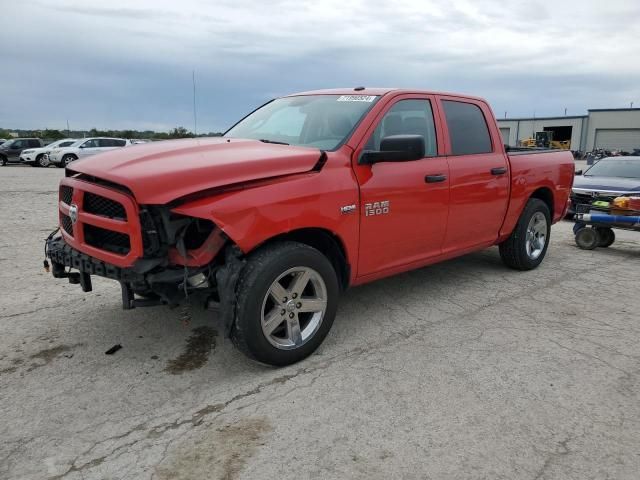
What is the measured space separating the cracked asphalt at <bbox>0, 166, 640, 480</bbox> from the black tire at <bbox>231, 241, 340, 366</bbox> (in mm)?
147

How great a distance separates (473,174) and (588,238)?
3.79 metres

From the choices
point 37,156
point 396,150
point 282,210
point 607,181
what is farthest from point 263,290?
point 37,156

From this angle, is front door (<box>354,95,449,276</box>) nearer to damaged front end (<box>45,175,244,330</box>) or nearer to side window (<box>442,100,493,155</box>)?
side window (<box>442,100,493,155</box>)

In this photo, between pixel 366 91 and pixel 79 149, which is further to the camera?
pixel 79 149

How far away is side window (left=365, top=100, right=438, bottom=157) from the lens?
13.3 ft

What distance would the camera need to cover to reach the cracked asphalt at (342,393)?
252 centimetres

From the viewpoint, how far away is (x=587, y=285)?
5.59 m

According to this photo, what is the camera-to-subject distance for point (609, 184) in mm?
9383

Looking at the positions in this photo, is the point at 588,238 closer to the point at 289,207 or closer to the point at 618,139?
the point at 289,207

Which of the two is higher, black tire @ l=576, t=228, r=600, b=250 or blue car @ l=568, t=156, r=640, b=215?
blue car @ l=568, t=156, r=640, b=215

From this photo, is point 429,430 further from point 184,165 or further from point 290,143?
point 290,143

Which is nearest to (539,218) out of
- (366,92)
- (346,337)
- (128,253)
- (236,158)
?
(366,92)

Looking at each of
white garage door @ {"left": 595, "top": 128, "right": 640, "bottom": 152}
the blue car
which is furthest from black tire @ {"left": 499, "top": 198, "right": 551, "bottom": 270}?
white garage door @ {"left": 595, "top": 128, "right": 640, "bottom": 152}

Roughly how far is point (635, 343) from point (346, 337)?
7.50ft
